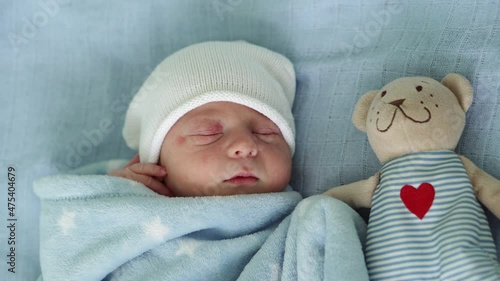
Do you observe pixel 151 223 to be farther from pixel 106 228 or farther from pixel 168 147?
pixel 168 147

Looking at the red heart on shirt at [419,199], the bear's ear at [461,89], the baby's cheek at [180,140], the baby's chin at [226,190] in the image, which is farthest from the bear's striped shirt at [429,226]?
the baby's cheek at [180,140]

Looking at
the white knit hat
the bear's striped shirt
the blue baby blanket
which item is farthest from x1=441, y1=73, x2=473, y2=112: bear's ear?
the white knit hat

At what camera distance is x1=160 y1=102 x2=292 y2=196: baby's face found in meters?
1.16

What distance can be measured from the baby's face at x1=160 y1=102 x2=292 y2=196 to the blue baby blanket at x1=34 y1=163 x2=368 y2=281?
47mm

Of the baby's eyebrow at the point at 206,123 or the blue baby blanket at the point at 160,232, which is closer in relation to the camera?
the blue baby blanket at the point at 160,232

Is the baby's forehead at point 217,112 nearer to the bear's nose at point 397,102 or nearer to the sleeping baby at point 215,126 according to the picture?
the sleeping baby at point 215,126

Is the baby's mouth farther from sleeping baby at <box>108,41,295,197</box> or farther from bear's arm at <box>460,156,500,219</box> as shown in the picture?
bear's arm at <box>460,156,500,219</box>

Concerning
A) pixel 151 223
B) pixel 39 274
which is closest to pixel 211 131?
pixel 151 223

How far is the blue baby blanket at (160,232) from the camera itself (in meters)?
1.08

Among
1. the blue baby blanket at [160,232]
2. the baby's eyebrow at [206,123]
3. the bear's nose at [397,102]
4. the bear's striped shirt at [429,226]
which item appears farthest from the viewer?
the baby's eyebrow at [206,123]

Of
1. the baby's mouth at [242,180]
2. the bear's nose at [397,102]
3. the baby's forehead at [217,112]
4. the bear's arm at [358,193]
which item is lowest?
the baby's mouth at [242,180]

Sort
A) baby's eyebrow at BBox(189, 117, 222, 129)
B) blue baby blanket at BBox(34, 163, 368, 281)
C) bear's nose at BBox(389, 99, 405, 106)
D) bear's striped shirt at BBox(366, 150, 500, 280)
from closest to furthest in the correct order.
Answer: bear's striped shirt at BBox(366, 150, 500, 280) → bear's nose at BBox(389, 99, 405, 106) → blue baby blanket at BBox(34, 163, 368, 281) → baby's eyebrow at BBox(189, 117, 222, 129)

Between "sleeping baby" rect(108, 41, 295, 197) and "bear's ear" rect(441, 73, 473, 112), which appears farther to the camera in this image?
"sleeping baby" rect(108, 41, 295, 197)

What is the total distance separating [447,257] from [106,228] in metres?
0.62
